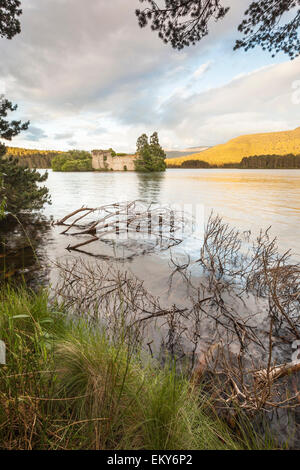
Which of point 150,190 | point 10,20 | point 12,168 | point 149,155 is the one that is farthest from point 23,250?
point 149,155

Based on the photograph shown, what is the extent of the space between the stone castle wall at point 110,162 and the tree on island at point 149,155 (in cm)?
454

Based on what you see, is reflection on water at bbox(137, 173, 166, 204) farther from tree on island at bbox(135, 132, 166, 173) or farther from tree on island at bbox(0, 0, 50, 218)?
tree on island at bbox(135, 132, 166, 173)

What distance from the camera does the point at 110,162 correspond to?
112m

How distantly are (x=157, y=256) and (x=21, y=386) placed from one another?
7296 mm

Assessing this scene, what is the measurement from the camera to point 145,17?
5.97 meters

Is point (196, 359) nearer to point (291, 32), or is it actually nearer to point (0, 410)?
point (0, 410)

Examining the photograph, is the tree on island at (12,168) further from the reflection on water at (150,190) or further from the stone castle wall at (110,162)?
the stone castle wall at (110,162)

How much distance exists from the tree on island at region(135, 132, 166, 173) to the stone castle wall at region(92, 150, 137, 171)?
454cm

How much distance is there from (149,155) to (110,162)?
78.5 feet

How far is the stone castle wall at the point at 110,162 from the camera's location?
10856cm

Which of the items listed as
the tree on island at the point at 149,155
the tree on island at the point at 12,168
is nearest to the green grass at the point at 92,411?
the tree on island at the point at 12,168
